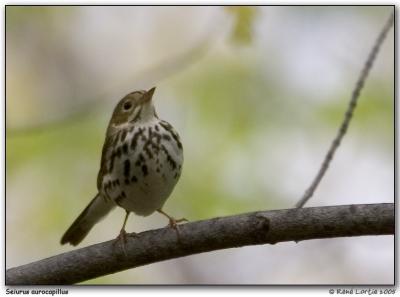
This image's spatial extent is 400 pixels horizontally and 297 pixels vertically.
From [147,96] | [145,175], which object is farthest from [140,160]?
[147,96]

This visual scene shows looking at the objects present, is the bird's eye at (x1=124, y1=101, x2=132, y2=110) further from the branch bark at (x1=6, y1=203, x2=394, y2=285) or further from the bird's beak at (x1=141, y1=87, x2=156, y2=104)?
the branch bark at (x1=6, y1=203, x2=394, y2=285)

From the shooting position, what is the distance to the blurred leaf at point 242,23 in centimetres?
481

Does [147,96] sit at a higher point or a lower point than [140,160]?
higher

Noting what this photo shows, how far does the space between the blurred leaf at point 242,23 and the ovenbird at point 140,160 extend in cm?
69

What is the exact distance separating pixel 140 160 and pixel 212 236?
3.54ft

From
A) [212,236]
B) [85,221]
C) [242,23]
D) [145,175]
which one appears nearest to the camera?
[212,236]

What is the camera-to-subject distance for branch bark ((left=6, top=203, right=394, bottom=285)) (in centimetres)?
350

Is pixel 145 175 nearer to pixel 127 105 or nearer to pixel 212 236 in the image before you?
pixel 127 105

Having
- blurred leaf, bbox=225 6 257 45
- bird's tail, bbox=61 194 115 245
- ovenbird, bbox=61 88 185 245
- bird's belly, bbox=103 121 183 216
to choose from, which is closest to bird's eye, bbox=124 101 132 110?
ovenbird, bbox=61 88 185 245

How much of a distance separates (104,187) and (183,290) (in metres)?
0.87

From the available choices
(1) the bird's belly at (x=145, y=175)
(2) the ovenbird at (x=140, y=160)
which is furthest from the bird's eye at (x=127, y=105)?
(1) the bird's belly at (x=145, y=175)

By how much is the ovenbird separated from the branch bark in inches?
16.6

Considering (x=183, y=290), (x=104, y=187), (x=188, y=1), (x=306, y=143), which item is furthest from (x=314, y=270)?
(x=188, y=1)

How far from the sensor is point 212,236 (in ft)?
11.9
